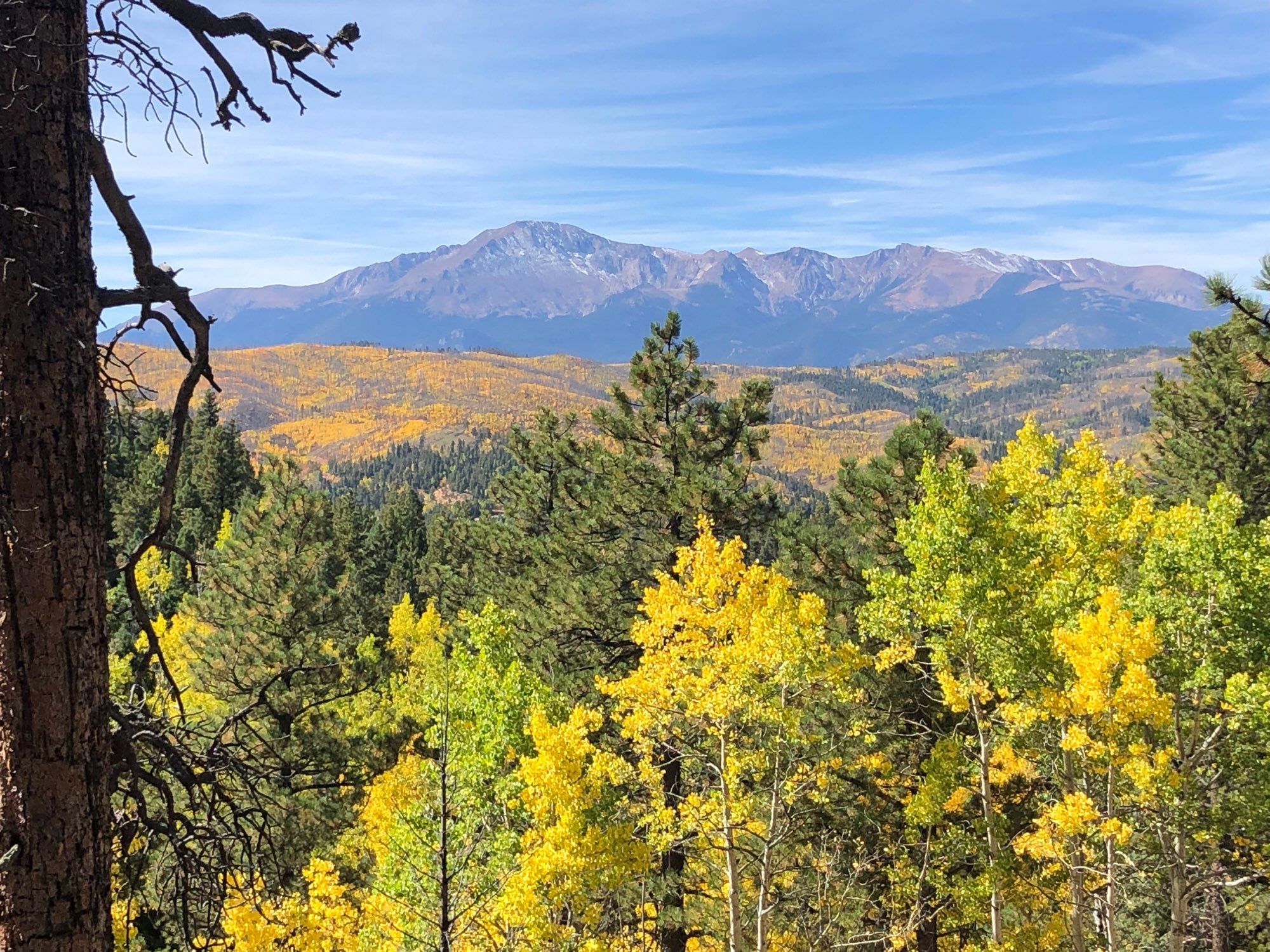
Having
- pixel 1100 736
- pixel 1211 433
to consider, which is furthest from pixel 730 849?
pixel 1211 433

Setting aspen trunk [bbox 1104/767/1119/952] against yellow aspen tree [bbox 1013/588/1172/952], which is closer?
yellow aspen tree [bbox 1013/588/1172/952]

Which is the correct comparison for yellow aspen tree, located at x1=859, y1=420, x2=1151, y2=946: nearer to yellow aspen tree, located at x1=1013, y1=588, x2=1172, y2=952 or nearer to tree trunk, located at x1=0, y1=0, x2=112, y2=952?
yellow aspen tree, located at x1=1013, y1=588, x2=1172, y2=952

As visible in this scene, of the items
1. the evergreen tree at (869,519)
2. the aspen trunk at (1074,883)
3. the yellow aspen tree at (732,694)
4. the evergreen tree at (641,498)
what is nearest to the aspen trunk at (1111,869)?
the aspen trunk at (1074,883)

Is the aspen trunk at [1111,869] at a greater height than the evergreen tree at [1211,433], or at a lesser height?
lesser

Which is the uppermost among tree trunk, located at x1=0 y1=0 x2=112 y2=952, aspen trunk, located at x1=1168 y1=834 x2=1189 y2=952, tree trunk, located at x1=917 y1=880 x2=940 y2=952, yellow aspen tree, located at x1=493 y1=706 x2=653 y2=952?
tree trunk, located at x1=0 y1=0 x2=112 y2=952

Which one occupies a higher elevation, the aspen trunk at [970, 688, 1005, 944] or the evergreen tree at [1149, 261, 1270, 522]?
the evergreen tree at [1149, 261, 1270, 522]

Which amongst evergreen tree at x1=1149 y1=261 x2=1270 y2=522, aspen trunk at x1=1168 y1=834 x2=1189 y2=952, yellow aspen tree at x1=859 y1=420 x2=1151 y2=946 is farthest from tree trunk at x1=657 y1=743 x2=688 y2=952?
evergreen tree at x1=1149 y1=261 x2=1270 y2=522

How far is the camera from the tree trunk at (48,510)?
2.51m

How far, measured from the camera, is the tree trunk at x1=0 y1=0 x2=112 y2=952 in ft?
8.23

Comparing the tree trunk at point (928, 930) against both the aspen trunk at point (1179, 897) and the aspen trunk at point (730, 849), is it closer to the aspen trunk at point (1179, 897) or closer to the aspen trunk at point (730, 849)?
the aspen trunk at point (1179, 897)

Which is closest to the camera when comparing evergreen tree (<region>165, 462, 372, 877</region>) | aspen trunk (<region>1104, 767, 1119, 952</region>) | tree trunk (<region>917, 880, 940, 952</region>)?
aspen trunk (<region>1104, 767, 1119, 952</region>)

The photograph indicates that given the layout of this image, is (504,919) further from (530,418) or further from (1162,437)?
(1162,437)

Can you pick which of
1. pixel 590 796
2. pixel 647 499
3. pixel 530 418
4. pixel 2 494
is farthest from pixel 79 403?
pixel 530 418

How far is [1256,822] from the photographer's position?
35.7 feet
